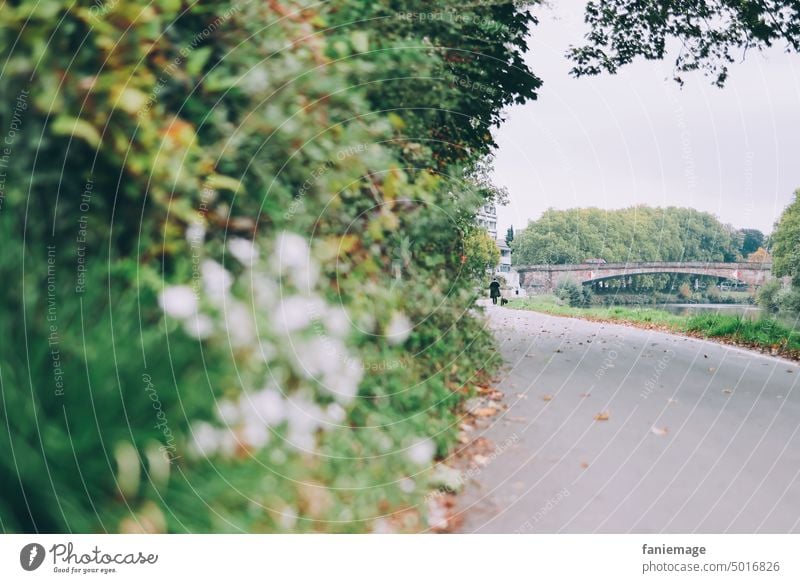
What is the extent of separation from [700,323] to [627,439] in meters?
0.68

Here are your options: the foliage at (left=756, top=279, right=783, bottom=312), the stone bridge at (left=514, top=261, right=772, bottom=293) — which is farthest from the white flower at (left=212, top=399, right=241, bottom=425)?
the foliage at (left=756, top=279, right=783, bottom=312)

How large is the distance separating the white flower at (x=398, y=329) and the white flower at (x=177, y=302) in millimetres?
660

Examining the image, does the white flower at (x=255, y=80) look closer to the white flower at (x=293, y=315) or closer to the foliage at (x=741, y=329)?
the white flower at (x=293, y=315)

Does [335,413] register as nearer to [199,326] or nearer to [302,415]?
[302,415]

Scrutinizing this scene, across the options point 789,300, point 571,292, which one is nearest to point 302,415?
point 571,292

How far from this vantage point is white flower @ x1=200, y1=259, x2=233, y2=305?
59.1 inches

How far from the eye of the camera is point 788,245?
7.08 ft

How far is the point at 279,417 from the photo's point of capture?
4.98ft

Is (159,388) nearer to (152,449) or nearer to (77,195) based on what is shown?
(152,449)

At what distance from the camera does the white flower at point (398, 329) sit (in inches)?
74.2

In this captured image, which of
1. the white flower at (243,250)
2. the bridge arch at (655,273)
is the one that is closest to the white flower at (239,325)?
the white flower at (243,250)

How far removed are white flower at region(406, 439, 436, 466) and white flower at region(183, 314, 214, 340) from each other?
0.78 meters

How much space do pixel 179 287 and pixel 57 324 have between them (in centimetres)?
29

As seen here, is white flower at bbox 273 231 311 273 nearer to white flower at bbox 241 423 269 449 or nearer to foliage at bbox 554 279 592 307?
white flower at bbox 241 423 269 449
